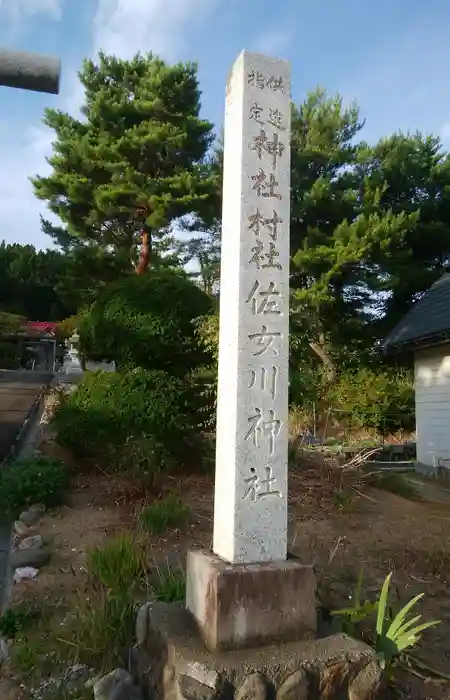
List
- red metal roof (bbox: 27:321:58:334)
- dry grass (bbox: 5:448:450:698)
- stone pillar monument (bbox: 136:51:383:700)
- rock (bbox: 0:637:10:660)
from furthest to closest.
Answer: red metal roof (bbox: 27:321:58:334), dry grass (bbox: 5:448:450:698), rock (bbox: 0:637:10:660), stone pillar monument (bbox: 136:51:383:700)

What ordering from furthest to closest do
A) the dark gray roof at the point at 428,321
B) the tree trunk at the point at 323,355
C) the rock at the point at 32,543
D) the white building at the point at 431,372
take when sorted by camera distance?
the tree trunk at the point at 323,355 < the white building at the point at 431,372 < the dark gray roof at the point at 428,321 < the rock at the point at 32,543

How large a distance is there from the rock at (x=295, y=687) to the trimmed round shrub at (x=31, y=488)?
4366 millimetres

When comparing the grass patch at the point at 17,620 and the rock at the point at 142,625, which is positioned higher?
the rock at the point at 142,625

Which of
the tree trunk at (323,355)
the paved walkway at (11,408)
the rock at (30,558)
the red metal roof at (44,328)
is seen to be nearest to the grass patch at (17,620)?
the rock at (30,558)

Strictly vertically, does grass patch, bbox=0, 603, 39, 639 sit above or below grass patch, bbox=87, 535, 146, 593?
below

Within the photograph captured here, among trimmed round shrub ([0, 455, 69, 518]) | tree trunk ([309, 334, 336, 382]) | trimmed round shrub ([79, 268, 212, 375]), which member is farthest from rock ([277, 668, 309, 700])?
tree trunk ([309, 334, 336, 382])

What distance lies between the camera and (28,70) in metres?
3.18

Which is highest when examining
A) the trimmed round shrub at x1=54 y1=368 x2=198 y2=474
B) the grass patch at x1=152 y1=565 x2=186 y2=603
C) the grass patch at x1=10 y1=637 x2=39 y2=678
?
the trimmed round shrub at x1=54 y1=368 x2=198 y2=474

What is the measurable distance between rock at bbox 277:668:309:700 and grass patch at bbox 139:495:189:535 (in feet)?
9.61

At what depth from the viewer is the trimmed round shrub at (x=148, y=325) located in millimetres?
7699

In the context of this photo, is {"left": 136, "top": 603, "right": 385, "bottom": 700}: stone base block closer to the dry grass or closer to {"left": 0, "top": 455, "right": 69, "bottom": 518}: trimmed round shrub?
the dry grass

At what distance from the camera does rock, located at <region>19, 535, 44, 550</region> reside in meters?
5.26

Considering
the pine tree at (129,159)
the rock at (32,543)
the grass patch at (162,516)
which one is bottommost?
the rock at (32,543)

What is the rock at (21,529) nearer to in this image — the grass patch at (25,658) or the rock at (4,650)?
the rock at (4,650)
